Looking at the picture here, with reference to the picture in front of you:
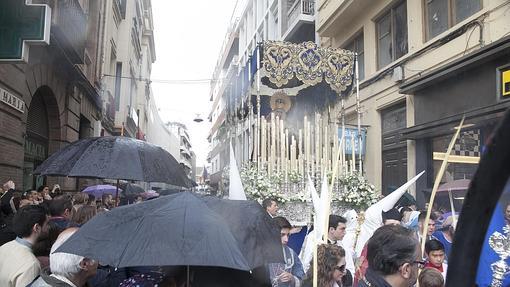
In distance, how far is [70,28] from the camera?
35.5 feet

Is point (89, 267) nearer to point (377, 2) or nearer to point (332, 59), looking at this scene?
point (332, 59)

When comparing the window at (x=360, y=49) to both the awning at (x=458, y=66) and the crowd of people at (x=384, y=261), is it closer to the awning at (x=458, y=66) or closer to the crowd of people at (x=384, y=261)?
the awning at (x=458, y=66)

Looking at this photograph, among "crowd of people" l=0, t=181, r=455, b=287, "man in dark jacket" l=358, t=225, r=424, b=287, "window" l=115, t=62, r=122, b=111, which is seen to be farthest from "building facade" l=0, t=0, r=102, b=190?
"window" l=115, t=62, r=122, b=111

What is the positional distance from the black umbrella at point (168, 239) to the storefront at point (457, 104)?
512 cm

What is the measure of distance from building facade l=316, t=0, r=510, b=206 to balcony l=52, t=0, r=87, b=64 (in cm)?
843

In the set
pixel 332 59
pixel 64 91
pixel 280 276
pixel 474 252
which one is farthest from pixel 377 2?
pixel 474 252

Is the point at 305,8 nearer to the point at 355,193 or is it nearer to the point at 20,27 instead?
the point at 355,193

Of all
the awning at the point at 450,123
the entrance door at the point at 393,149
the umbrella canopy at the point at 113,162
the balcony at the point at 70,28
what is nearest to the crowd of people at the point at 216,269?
the umbrella canopy at the point at 113,162

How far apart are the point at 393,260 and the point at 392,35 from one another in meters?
12.7

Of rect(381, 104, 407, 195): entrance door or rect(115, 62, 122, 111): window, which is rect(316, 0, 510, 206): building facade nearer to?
rect(381, 104, 407, 195): entrance door

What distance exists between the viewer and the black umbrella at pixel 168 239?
8.03 ft

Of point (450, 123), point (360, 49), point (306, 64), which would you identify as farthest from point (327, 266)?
point (360, 49)

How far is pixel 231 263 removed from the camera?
2.47 meters

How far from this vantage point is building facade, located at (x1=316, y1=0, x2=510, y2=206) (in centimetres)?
923
